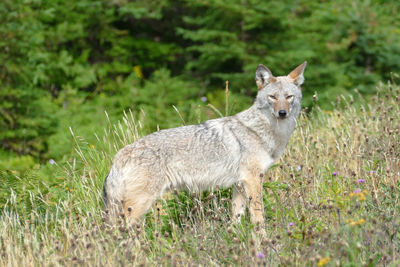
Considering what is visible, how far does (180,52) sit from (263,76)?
852cm

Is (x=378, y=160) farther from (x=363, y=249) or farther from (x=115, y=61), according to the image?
(x=115, y=61)

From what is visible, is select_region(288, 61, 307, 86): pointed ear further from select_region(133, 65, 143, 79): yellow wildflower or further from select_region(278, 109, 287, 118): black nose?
select_region(133, 65, 143, 79): yellow wildflower

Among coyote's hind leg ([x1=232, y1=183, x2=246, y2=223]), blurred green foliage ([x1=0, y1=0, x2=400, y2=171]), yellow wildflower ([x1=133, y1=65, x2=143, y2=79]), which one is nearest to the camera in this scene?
coyote's hind leg ([x1=232, y1=183, x2=246, y2=223])

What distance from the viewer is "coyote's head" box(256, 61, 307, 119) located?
5352 mm

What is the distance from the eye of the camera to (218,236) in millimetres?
4027

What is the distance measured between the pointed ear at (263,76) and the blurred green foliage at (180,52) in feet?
14.4

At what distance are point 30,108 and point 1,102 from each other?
567mm

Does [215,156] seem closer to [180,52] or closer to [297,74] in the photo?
[297,74]

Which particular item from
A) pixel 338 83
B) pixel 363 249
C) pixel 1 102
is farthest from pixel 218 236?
pixel 338 83

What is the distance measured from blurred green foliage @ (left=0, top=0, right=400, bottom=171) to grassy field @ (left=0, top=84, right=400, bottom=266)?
159 inches

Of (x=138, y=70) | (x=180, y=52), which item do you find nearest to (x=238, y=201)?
(x=180, y=52)

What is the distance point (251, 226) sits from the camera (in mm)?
3879

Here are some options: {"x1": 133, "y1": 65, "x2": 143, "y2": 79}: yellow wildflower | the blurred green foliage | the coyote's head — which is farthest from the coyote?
{"x1": 133, "y1": 65, "x2": 143, "y2": 79}: yellow wildflower

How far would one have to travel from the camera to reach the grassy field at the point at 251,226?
11.9ft
